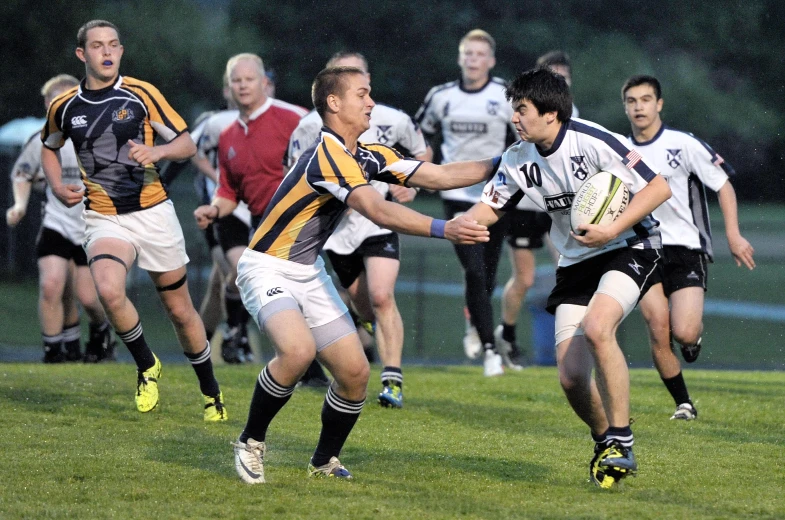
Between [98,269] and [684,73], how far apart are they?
19.7 meters

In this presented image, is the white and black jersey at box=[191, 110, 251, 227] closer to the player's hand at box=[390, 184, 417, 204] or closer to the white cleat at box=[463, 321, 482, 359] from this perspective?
the player's hand at box=[390, 184, 417, 204]

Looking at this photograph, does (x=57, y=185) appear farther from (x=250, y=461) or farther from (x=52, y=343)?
(x=52, y=343)

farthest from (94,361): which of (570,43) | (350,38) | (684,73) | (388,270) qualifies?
(684,73)

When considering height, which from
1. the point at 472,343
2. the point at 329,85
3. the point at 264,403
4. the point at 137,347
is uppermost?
the point at 329,85

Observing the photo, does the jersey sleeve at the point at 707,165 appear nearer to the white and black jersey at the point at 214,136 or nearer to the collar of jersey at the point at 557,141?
the collar of jersey at the point at 557,141

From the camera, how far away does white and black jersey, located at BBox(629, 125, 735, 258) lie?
7449 mm

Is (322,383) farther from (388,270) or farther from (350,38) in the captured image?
(350,38)

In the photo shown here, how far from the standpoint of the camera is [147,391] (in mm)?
6688

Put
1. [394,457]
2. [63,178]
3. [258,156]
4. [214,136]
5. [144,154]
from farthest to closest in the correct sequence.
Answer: [63,178] < [214,136] < [258,156] < [144,154] < [394,457]

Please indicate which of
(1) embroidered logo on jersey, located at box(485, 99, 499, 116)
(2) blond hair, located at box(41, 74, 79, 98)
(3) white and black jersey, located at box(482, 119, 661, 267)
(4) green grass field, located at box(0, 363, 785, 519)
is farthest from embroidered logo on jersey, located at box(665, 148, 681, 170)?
(2) blond hair, located at box(41, 74, 79, 98)

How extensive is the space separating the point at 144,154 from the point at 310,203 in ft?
5.99

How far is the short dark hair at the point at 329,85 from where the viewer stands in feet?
17.5

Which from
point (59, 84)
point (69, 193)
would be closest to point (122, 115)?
point (69, 193)

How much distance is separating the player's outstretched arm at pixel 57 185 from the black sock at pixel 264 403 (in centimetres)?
267
